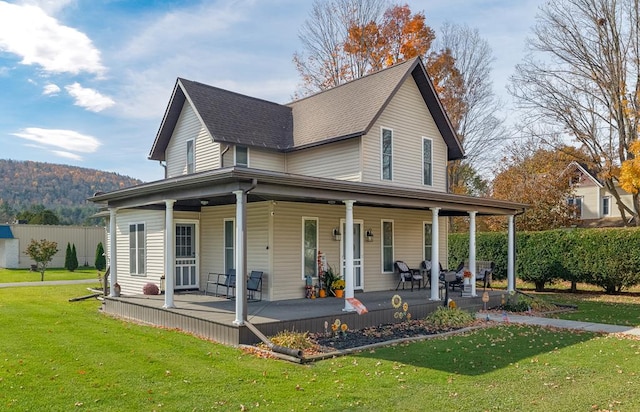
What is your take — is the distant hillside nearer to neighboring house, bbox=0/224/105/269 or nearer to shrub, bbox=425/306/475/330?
neighboring house, bbox=0/224/105/269

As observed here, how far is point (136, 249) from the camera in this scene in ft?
54.6

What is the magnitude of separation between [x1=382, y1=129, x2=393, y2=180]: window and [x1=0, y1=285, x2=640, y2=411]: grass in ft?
20.2

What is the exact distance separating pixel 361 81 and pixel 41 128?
22748 mm

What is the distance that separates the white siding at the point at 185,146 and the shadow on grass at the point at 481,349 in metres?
8.69

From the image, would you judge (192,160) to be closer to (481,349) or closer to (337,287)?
(337,287)

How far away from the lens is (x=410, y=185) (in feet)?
52.4

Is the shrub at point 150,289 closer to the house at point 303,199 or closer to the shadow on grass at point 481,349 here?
the house at point 303,199

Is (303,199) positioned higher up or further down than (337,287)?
higher up

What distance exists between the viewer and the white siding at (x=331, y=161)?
1448cm

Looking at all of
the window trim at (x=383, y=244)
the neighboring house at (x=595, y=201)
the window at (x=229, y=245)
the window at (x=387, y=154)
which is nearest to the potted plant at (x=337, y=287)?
the window trim at (x=383, y=244)

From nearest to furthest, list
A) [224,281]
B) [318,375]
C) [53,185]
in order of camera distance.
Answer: [318,375] < [224,281] < [53,185]

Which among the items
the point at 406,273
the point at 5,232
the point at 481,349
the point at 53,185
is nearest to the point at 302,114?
the point at 406,273

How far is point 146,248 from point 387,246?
7774 mm

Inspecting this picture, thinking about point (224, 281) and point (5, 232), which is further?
point (5, 232)
